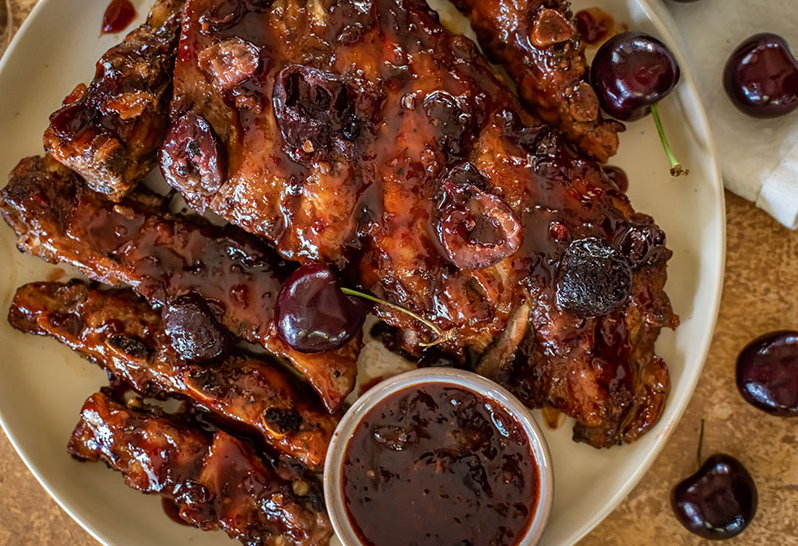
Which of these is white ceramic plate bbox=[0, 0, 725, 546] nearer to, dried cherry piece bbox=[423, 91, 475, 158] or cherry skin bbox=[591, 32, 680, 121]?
cherry skin bbox=[591, 32, 680, 121]

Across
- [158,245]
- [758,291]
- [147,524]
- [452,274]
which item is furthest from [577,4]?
[147,524]

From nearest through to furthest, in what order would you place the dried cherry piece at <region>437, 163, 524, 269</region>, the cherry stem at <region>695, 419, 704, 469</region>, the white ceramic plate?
1. the dried cherry piece at <region>437, 163, 524, 269</region>
2. the white ceramic plate
3. the cherry stem at <region>695, 419, 704, 469</region>

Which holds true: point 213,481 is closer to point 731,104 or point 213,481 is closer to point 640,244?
point 640,244

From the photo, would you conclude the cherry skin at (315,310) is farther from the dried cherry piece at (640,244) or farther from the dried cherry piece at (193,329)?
the dried cherry piece at (640,244)

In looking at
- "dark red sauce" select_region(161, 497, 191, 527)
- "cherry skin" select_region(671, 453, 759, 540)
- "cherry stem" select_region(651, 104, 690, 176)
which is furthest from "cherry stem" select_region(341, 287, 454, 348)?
"cherry skin" select_region(671, 453, 759, 540)

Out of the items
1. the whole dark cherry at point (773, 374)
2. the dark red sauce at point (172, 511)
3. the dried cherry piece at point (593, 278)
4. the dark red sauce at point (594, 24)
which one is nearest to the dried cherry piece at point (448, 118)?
the dried cherry piece at point (593, 278)

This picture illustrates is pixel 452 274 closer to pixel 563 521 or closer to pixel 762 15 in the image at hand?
pixel 563 521
